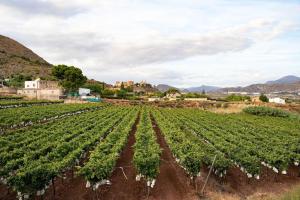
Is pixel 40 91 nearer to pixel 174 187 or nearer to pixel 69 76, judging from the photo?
pixel 69 76

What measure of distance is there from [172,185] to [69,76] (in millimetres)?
73266

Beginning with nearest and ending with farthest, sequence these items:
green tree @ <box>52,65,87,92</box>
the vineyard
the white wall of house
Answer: the vineyard, green tree @ <box>52,65,87,92</box>, the white wall of house

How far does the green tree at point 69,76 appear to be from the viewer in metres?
85.2

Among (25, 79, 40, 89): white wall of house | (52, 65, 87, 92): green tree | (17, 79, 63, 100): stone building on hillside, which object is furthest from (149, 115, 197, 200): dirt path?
(25, 79, 40, 89): white wall of house

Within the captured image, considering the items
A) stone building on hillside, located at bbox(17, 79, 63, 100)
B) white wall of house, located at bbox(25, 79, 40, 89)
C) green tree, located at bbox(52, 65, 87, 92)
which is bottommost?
stone building on hillside, located at bbox(17, 79, 63, 100)

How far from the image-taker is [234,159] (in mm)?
17688

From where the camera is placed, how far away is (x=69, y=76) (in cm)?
8525

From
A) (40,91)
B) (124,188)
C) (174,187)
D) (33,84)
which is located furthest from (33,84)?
(174,187)

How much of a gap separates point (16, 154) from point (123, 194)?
571 cm

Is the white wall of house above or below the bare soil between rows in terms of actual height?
above

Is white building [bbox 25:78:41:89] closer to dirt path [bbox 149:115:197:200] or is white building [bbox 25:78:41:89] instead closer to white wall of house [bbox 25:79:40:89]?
white wall of house [bbox 25:79:40:89]

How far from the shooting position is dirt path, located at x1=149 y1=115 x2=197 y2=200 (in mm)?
14733

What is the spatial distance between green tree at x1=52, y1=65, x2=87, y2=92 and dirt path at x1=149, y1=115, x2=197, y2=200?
69518 mm

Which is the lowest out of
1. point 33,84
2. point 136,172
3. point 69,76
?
point 136,172
